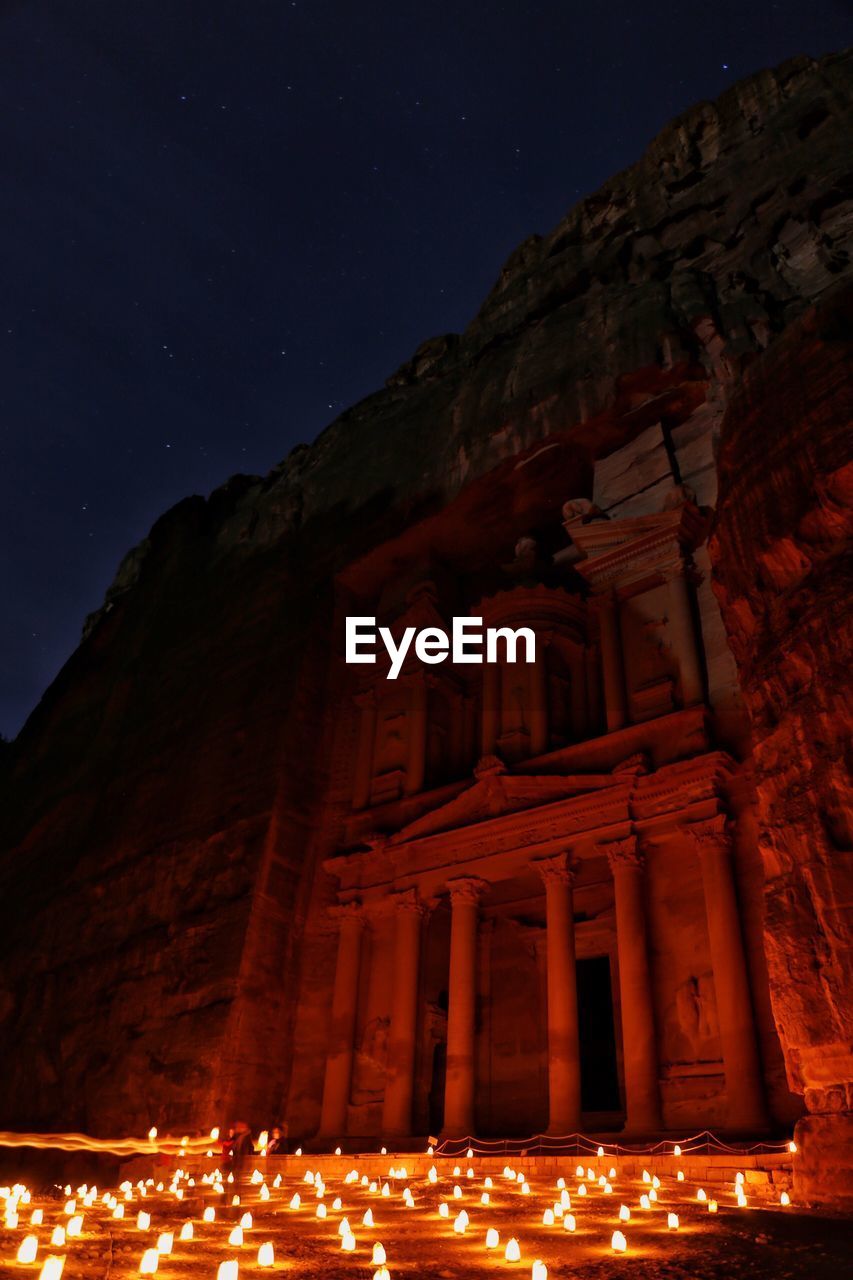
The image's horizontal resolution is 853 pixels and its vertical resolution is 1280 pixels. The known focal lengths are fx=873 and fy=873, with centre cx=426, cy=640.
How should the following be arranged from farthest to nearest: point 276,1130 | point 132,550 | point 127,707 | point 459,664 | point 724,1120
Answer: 1. point 132,550
2. point 127,707
3. point 459,664
4. point 276,1130
5. point 724,1120

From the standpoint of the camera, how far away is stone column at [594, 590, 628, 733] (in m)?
20.1

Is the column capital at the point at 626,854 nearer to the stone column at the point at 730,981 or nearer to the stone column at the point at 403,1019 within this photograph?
the stone column at the point at 730,981

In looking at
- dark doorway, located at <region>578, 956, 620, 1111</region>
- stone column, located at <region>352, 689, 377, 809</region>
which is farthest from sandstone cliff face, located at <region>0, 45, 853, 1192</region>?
dark doorway, located at <region>578, 956, 620, 1111</region>

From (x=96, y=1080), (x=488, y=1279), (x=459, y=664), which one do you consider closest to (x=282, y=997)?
(x=96, y=1080)

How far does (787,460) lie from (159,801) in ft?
68.8

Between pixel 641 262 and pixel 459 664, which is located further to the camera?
pixel 641 262

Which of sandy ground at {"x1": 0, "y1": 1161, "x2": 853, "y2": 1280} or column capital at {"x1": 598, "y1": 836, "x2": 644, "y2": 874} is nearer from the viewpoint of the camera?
sandy ground at {"x1": 0, "y1": 1161, "x2": 853, "y2": 1280}

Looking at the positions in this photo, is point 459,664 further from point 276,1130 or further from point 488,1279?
point 488,1279

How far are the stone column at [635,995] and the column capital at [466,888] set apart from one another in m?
3.26

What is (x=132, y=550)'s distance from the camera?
4278cm

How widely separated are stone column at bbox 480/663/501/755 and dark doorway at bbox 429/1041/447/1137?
23.0ft

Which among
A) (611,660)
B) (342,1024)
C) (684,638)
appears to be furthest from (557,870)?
(342,1024)

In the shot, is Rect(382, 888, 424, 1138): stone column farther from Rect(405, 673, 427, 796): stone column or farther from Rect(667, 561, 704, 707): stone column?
Rect(667, 561, 704, 707): stone column

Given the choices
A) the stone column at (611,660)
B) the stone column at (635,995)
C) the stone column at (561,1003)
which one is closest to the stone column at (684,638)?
the stone column at (611,660)
